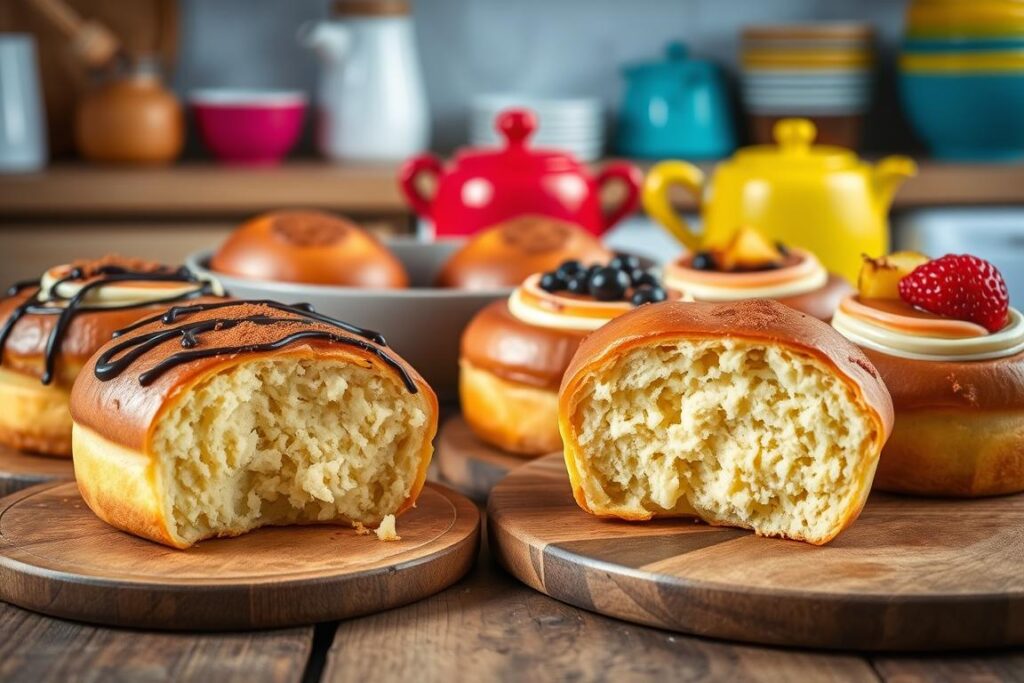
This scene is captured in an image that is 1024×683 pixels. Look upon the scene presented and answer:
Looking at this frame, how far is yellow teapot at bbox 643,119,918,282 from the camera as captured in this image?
222cm

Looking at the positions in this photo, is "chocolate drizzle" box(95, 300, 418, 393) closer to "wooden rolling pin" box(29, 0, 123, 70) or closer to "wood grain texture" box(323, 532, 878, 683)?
"wood grain texture" box(323, 532, 878, 683)

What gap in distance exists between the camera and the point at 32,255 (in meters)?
3.82

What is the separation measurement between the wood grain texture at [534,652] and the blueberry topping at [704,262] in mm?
704

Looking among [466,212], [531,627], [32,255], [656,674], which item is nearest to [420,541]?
[531,627]

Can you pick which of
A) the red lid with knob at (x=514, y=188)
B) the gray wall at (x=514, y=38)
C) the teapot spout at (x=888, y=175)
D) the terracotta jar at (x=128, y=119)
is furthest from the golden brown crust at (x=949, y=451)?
the gray wall at (x=514, y=38)

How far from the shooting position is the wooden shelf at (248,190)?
4.00 meters

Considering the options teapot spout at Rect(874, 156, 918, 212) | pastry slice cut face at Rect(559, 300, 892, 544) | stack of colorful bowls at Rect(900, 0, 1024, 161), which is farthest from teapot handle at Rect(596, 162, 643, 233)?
stack of colorful bowls at Rect(900, 0, 1024, 161)

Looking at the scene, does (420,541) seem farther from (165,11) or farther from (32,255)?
(165,11)

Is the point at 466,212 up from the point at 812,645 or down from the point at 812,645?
up

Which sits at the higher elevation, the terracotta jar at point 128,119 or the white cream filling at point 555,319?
the terracotta jar at point 128,119

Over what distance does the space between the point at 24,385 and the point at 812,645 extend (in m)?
0.97

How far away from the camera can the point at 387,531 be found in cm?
132

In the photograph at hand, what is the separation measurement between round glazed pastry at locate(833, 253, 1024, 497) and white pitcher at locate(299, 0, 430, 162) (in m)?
2.92

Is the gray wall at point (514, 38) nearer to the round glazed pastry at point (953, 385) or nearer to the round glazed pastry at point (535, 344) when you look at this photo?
the round glazed pastry at point (535, 344)
